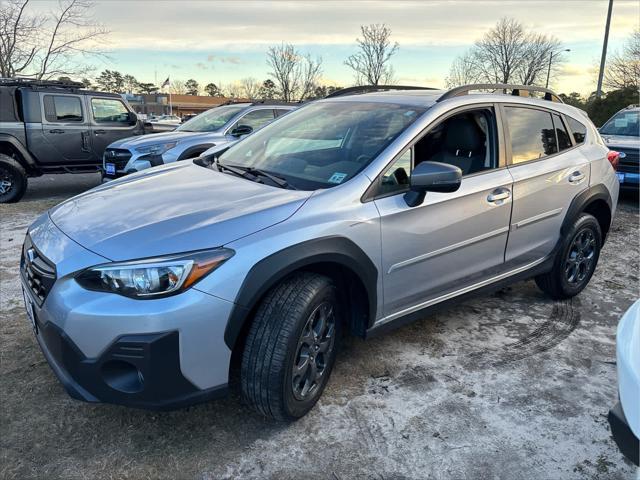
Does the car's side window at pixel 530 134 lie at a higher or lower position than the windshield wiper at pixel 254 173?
higher

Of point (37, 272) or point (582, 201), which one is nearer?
point (37, 272)

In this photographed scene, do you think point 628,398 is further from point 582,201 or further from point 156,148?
point 156,148

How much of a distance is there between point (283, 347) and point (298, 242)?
495 mm

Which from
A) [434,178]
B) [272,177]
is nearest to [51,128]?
[272,177]

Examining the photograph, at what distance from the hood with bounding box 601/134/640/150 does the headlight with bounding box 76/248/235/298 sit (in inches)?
348

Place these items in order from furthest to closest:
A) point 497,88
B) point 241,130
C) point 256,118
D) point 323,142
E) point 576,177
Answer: point 256,118 → point 241,130 → point 576,177 → point 497,88 → point 323,142

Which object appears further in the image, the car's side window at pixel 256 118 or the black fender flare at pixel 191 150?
the car's side window at pixel 256 118

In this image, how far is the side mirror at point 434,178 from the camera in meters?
2.69

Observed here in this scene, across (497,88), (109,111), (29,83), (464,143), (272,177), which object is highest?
(29,83)

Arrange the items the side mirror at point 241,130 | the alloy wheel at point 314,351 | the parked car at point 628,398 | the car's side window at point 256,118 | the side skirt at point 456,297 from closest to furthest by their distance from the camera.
→ the parked car at point 628,398, the alloy wheel at point 314,351, the side skirt at point 456,297, the side mirror at point 241,130, the car's side window at point 256,118

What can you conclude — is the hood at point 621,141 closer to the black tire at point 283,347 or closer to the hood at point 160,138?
the hood at point 160,138

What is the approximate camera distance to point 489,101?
3.53m

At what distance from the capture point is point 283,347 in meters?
2.34

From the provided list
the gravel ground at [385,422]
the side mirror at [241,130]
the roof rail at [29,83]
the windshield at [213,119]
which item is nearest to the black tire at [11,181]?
the roof rail at [29,83]
